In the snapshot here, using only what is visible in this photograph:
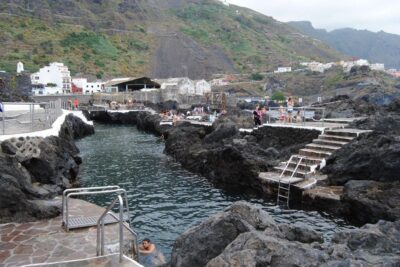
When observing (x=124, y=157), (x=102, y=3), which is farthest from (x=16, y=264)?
(x=102, y=3)

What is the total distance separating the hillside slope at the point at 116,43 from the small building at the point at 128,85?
2701cm

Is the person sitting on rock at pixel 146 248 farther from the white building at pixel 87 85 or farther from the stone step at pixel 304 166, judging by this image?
the white building at pixel 87 85

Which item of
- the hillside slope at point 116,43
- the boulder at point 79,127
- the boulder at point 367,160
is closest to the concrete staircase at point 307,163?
the boulder at point 367,160

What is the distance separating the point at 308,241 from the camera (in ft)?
35.7

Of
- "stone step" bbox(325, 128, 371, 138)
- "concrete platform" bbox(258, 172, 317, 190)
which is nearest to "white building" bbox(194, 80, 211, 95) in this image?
"stone step" bbox(325, 128, 371, 138)

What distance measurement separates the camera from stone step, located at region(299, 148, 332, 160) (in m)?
22.9

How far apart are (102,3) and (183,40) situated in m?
43.2

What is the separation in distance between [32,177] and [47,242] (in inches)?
292

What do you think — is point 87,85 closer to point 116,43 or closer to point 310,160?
point 116,43

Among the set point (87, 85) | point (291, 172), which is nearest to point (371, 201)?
point (291, 172)

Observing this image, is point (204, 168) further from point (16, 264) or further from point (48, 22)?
point (48, 22)

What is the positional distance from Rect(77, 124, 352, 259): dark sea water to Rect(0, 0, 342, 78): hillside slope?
8105 centimetres

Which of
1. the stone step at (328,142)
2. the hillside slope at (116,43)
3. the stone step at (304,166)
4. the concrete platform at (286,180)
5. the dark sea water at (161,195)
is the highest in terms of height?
the hillside slope at (116,43)

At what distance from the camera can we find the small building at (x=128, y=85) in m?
94.9
